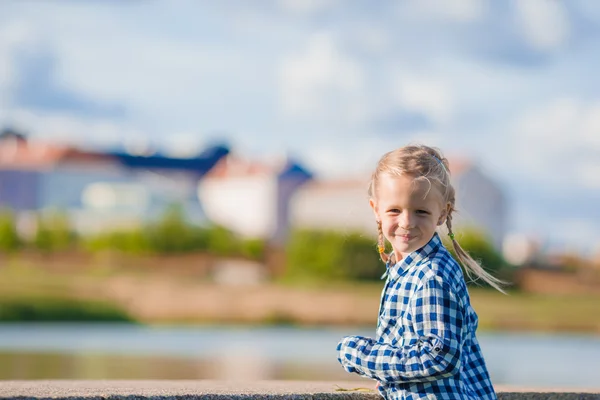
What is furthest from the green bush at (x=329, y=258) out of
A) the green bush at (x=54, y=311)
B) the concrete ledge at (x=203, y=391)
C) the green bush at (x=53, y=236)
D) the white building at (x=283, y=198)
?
the concrete ledge at (x=203, y=391)

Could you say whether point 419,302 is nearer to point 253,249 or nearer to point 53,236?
point 253,249

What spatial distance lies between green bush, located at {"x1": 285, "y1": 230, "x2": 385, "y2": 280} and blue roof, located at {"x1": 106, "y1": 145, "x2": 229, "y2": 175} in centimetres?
4977

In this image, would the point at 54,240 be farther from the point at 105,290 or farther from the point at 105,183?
the point at 105,183

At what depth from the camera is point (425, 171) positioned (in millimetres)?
2768

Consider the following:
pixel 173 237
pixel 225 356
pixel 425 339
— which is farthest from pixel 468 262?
pixel 173 237

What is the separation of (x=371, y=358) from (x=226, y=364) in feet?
44.7

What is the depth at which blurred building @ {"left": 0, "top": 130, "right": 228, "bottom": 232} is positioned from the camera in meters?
81.9

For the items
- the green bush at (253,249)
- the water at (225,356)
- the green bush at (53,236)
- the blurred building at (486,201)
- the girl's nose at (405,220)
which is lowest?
the water at (225,356)

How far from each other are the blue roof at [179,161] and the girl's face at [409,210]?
9562 cm

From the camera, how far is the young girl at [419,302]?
2629 millimetres

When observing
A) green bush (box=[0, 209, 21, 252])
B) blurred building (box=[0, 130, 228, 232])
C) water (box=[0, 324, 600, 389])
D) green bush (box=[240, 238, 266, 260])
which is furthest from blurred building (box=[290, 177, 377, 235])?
water (box=[0, 324, 600, 389])

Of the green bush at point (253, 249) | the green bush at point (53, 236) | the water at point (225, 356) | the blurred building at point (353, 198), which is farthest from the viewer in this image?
the blurred building at point (353, 198)

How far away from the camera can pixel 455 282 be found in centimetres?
269

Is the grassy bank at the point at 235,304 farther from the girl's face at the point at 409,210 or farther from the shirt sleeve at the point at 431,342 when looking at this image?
the shirt sleeve at the point at 431,342
